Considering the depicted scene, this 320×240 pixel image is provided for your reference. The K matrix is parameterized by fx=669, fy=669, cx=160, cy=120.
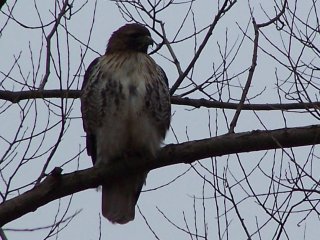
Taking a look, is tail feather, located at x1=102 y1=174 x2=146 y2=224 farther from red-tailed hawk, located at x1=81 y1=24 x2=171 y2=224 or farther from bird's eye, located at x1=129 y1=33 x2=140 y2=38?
bird's eye, located at x1=129 y1=33 x2=140 y2=38

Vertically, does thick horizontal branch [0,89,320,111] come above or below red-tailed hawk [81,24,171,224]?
above

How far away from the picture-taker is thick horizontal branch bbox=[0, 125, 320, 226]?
3.16 metres

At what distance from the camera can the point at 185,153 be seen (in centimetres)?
339

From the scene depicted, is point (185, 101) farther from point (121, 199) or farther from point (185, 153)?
point (185, 153)

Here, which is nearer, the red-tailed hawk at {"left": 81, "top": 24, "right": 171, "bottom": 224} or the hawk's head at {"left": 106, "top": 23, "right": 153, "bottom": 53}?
the red-tailed hawk at {"left": 81, "top": 24, "right": 171, "bottom": 224}

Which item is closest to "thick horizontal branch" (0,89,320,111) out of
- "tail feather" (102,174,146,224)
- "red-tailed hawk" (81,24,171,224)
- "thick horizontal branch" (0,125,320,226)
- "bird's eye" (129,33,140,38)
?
"red-tailed hawk" (81,24,171,224)

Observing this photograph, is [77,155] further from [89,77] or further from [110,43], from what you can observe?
[110,43]

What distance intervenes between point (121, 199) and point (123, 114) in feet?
2.19

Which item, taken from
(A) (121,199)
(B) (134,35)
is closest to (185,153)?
(A) (121,199)

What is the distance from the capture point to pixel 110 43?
4.79 meters

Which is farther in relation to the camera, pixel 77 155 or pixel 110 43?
pixel 110 43

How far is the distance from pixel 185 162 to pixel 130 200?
123cm

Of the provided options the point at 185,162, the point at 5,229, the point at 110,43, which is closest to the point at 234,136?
the point at 185,162

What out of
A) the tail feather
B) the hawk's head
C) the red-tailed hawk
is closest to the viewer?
the red-tailed hawk
